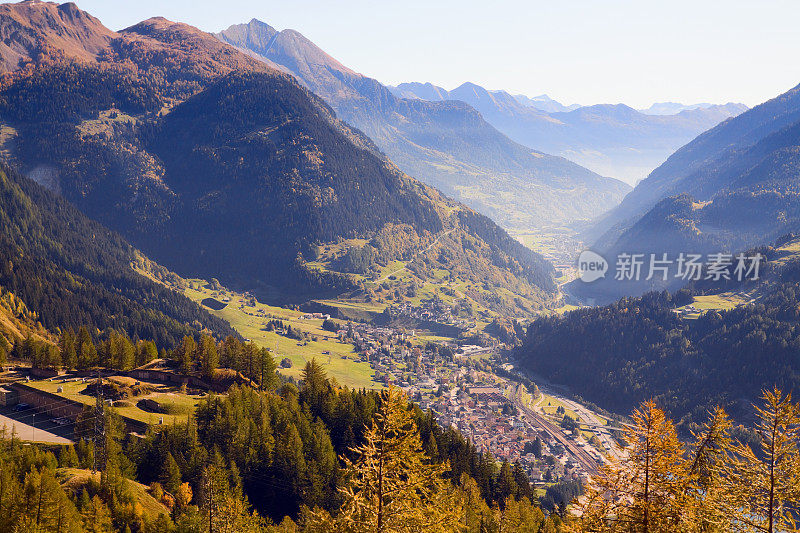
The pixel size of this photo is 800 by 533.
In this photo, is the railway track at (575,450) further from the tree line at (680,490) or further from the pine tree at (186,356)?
the tree line at (680,490)

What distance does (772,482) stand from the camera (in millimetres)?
Answer: 25016

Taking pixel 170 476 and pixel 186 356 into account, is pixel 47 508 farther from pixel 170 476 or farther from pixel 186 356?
pixel 186 356

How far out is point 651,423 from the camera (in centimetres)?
2544

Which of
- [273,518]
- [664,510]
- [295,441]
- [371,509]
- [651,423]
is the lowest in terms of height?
[273,518]

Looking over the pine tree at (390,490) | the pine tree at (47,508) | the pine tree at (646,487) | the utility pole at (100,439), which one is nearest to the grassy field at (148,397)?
the utility pole at (100,439)

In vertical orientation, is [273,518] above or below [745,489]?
below

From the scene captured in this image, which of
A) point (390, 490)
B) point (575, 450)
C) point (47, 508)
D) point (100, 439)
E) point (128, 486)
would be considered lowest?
point (575, 450)

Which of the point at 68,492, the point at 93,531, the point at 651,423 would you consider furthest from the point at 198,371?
the point at 651,423

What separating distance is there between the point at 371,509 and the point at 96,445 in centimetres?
6262

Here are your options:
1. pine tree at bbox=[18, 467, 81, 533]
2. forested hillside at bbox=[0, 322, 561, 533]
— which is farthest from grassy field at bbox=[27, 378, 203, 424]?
pine tree at bbox=[18, 467, 81, 533]

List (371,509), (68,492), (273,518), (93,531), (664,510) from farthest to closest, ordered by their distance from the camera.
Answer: (273,518), (68,492), (93,531), (371,509), (664,510)

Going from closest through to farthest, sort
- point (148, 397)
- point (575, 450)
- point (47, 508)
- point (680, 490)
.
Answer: point (680, 490)
point (47, 508)
point (148, 397)
point (575, 450)

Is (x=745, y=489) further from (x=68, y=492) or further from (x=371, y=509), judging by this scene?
(x=68, y=492)

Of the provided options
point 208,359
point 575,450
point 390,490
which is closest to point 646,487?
point 390,490
